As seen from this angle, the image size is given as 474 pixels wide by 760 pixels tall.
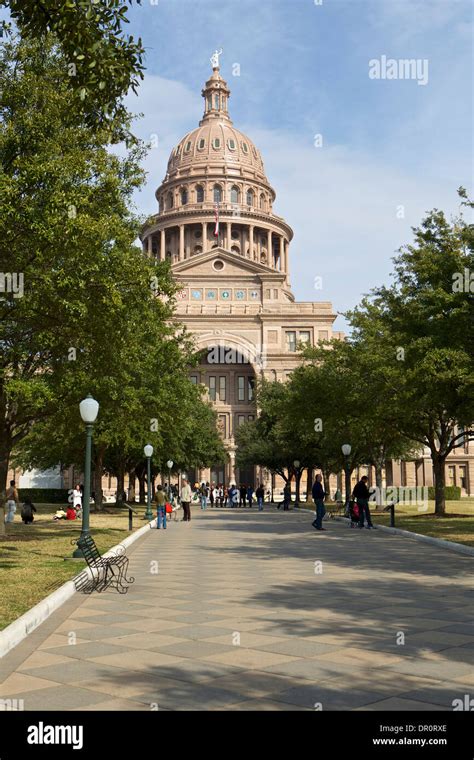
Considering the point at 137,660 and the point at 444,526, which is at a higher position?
the point at 137,660

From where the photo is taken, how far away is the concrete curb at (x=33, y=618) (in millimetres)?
7639

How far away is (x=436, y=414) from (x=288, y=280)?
85685 millimetres

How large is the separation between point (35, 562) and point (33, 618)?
6.45 meters

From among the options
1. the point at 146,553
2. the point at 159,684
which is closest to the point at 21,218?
the point at 146,553

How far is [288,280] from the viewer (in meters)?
117

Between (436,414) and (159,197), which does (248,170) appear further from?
(436,414)

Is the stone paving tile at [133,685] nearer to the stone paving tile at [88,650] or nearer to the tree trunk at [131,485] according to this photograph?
the stone paving tile at [88,650]

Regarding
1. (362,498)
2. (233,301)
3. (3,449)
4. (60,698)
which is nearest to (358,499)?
(362,498)

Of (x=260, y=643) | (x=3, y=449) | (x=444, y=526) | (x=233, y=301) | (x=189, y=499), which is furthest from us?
(x=233, y=301)

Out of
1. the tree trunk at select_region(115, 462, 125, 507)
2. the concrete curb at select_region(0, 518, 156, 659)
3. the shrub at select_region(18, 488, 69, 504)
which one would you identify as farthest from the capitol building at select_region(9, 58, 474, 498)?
the concrete curb at select_region(0, 518, 156, 659)

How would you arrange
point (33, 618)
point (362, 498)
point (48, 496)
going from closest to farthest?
point (33, 618) < point (362, 498) < point (48, 496)

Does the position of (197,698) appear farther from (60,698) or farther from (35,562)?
(35,562)

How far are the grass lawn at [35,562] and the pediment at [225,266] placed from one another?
7319 cm

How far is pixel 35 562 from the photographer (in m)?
15.0
